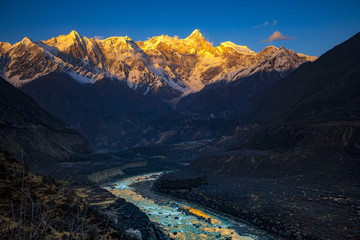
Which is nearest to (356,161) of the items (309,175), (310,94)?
(309,175)

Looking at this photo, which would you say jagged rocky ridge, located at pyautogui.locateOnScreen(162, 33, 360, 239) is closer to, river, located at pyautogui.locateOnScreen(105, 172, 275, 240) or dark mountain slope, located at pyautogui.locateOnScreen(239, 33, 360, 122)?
dark mountain slope, located at pyautogui.locateOnScreen(239, 33, 360, 122)

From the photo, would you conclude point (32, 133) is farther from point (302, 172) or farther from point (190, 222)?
point (302, 172)

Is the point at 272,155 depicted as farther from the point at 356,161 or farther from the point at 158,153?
the point at 158,153

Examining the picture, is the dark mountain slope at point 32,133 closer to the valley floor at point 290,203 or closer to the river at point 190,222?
the river at point 190,222

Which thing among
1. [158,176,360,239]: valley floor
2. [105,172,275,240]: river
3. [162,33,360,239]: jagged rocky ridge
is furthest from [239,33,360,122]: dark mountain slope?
[105,172,275,240]: river

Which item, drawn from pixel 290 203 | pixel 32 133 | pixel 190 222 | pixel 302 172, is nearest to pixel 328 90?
pixel 302 172

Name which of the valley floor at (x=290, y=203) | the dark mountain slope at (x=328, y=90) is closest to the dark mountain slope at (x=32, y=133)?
the valley floor at (x=290, y=203)
